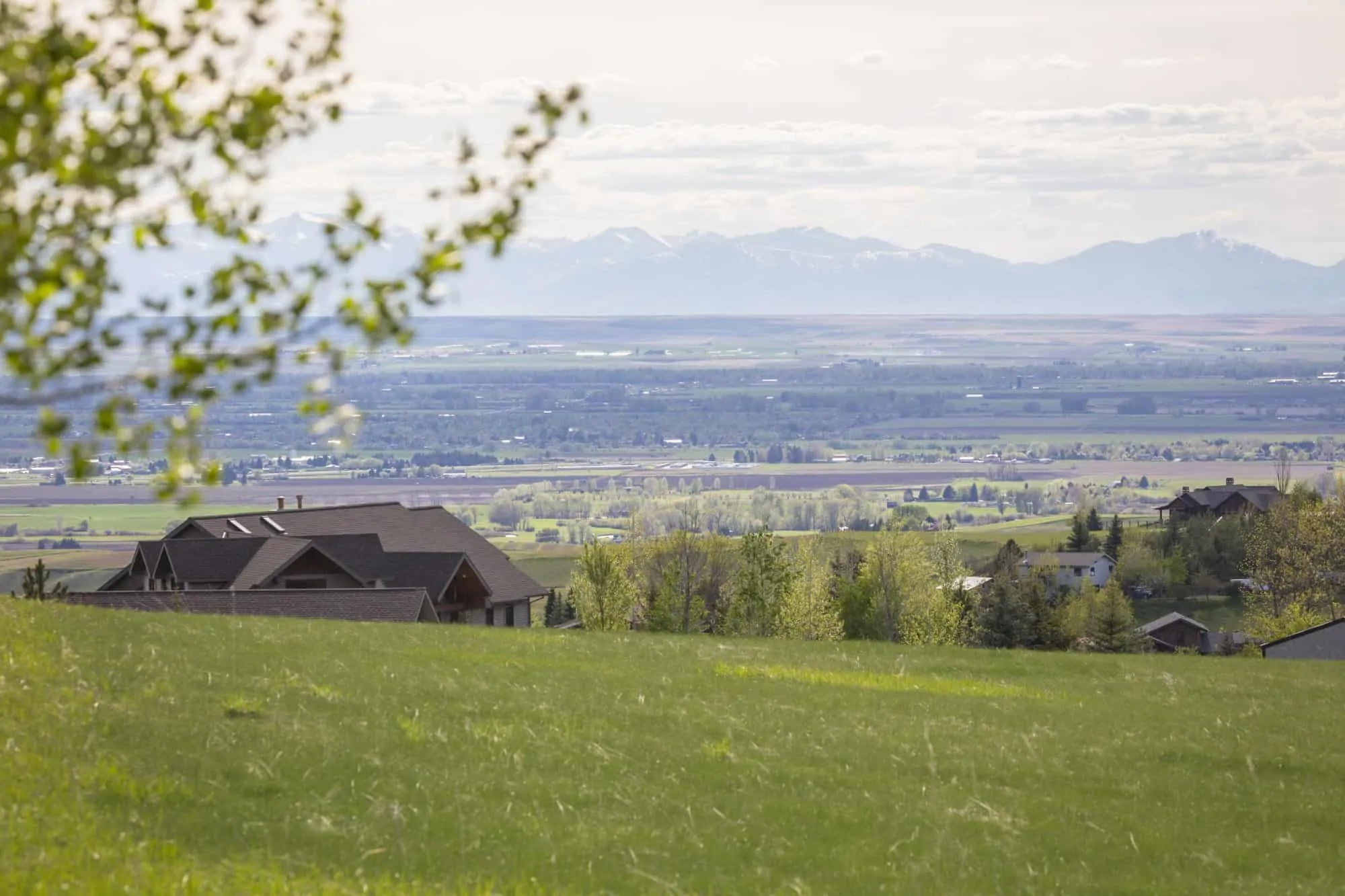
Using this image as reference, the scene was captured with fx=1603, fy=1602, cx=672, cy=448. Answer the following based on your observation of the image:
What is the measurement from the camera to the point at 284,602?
143ft

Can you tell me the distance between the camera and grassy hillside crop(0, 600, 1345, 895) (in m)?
14.4

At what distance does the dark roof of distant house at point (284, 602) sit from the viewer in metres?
40.8

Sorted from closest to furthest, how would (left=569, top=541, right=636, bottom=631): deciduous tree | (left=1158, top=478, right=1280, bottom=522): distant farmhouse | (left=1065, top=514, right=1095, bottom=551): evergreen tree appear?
(left=569, top=541, right=636, bottom=631): deciduous tree → (left=1065, top=514, right=1095, bottom=551): evergreen tree → (left=1158, top=478, right=1280, bottom=522): distant farmhouse

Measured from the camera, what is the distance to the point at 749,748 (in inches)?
805

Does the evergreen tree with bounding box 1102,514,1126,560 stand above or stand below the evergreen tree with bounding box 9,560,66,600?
below

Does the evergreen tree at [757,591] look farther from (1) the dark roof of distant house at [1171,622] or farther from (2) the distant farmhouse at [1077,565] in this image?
(2) the distant farmhouse at [1077,565]

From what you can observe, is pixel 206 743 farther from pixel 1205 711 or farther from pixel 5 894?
pixel 1205 711

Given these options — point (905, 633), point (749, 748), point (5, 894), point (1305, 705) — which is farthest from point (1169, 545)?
point (5, 894)

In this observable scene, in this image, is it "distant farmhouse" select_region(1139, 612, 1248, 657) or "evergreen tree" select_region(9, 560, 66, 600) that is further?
"distant farmhouse" select_region(1139, 612, 1248, 657)

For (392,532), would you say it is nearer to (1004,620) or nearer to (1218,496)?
(1004,620)

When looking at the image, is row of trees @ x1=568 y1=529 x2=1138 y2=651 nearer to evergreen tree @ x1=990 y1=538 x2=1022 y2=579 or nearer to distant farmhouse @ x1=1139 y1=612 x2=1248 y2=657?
distant farmhouse @ x1=1139 y1=612 x2=1248 y2=657

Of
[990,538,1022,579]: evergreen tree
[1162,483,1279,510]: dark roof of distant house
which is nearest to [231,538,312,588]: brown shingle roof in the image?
[990,538,1022,579]: evergreen tree

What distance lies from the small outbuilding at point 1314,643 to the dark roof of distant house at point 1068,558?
8835cm

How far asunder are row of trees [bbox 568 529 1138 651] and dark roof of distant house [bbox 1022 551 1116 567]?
3379 cm
